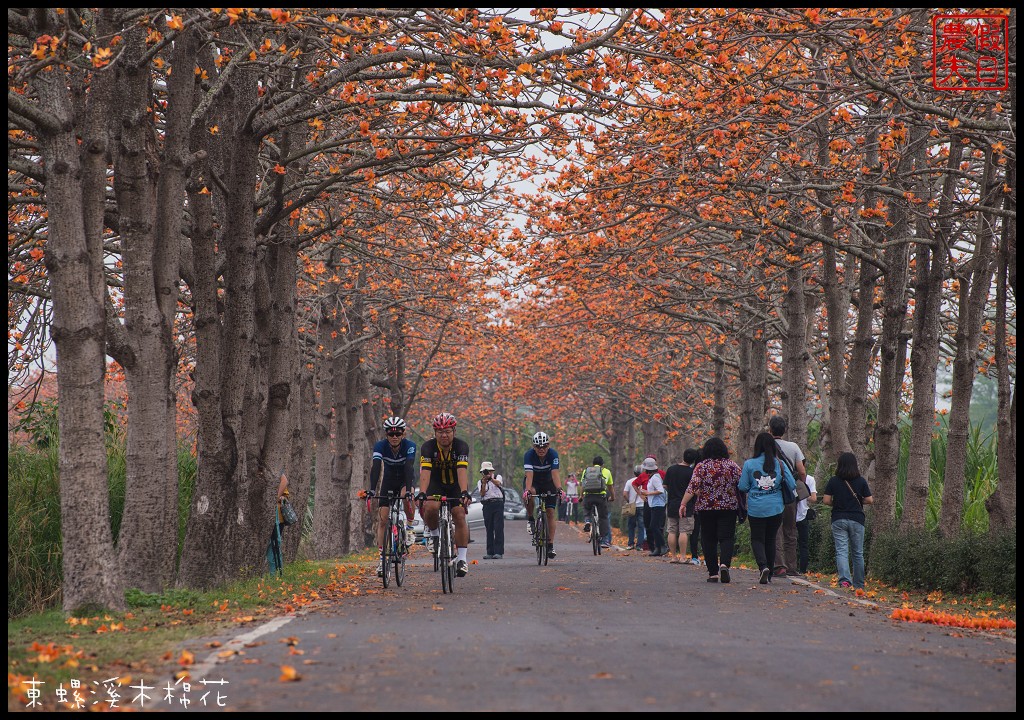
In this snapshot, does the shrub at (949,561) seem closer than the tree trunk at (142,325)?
No

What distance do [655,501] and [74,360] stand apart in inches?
546

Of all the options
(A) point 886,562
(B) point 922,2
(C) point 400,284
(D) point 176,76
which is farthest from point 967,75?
(C) point 400,284

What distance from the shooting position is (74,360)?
34.8ft

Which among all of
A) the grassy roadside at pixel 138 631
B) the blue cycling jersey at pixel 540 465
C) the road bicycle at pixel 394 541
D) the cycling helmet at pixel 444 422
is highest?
the cycling helmet at pixel 444 422

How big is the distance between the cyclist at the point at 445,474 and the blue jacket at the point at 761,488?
3574mm

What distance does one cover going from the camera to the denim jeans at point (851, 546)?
49.3ft

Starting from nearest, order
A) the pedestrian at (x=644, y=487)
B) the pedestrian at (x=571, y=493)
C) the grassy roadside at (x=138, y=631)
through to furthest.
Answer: the grassy roadside at (x=138, y=631)
the pedestrian at (x=644, y=487)
the pedestrian at (x=571, y=493)

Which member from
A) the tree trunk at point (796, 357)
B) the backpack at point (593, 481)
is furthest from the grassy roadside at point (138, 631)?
the tree trunk at point (796, 357)

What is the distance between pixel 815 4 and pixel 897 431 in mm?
7896

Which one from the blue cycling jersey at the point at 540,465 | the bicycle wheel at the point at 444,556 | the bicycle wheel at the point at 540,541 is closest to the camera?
the bicycle wheel at the point at 444,556

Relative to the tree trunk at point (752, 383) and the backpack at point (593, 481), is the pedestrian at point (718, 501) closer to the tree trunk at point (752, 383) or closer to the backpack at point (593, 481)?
the backpack at point (593, 481)

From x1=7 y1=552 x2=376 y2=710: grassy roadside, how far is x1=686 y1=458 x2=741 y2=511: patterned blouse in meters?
4.35

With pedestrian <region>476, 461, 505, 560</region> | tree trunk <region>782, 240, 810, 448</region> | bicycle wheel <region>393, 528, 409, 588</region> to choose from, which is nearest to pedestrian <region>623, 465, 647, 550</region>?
pedestrian <region>476, 461, 505, 560</region>

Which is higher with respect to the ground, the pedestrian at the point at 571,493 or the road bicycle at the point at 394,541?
the road bicycle at the point at 394,541
